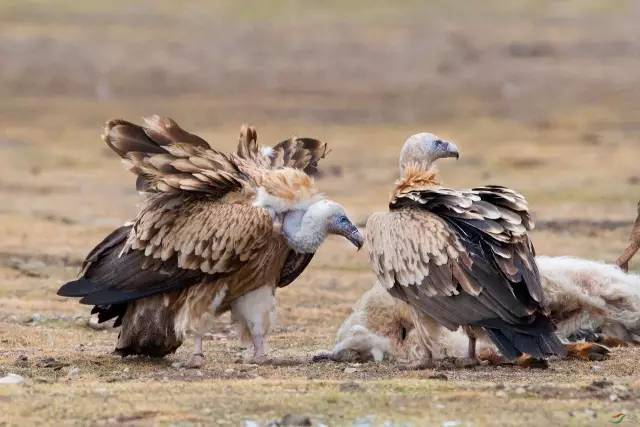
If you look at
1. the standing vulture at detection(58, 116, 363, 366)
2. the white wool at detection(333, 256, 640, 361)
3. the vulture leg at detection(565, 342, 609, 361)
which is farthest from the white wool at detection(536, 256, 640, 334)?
the standing vulture at detection(58, 116, 363, 366)

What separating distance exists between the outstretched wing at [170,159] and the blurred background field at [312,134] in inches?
43.2

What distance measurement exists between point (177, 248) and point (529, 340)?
7.04 feet

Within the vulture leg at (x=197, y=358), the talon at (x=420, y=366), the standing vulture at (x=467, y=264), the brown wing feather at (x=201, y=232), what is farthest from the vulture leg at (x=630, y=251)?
the vulture leg at (x=197, y=358)

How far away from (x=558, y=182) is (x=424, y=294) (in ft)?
50.5

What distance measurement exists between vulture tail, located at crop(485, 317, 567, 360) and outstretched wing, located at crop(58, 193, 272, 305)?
1494mm

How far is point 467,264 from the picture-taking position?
845 cm

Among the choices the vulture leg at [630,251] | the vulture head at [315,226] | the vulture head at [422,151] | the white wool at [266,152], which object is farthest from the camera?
the vulture leg at [630,251]

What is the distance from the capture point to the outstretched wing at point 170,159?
873 centimetres

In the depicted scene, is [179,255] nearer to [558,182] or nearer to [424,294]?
[424,294]

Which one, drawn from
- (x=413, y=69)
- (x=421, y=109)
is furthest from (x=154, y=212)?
(x=413, y=69)

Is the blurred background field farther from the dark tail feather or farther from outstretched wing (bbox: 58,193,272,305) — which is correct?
outstretched wing (bbox: 58,193,272,305)

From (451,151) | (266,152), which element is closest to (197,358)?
(266,152)

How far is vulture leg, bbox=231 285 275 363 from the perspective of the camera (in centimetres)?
889

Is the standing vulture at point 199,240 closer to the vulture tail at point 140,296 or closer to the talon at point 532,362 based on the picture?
the vulture tail at point 140,296
